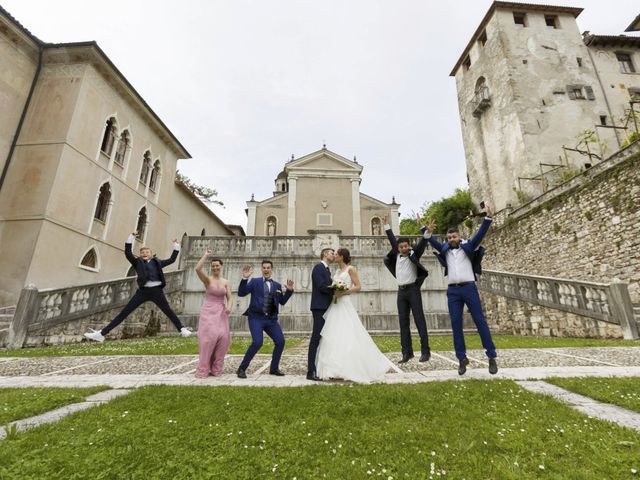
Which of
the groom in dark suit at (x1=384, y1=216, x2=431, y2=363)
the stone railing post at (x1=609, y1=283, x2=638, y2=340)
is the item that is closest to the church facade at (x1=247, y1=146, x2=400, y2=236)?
the stone railing post at (x1=609, y1=283, x2=638, y2=340)

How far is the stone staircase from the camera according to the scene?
9.36 meters

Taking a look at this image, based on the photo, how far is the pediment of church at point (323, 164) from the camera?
31141mm

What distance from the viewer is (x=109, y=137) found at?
1742cm

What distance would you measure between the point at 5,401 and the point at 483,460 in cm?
464

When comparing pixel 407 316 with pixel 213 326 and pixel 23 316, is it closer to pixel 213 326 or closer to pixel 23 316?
pixel 213 326

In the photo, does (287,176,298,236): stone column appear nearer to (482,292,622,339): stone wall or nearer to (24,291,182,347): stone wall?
(24,291,182,347): stone wall

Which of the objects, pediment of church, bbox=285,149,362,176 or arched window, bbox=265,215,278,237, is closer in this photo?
arched window, bbox=265,215,278,237

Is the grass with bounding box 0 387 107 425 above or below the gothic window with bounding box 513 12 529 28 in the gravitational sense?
below

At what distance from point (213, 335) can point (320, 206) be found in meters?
25.5

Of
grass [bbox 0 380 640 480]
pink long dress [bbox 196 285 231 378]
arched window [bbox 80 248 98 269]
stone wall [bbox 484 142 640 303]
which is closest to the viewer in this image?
grass [bbox 0 380 640 480]

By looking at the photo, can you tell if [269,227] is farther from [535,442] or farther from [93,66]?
[535,442]

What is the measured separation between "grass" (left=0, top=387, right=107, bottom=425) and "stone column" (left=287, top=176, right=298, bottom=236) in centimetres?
2514

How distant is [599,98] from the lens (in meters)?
25.2

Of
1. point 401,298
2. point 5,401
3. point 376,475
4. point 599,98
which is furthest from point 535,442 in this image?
point 599,98
